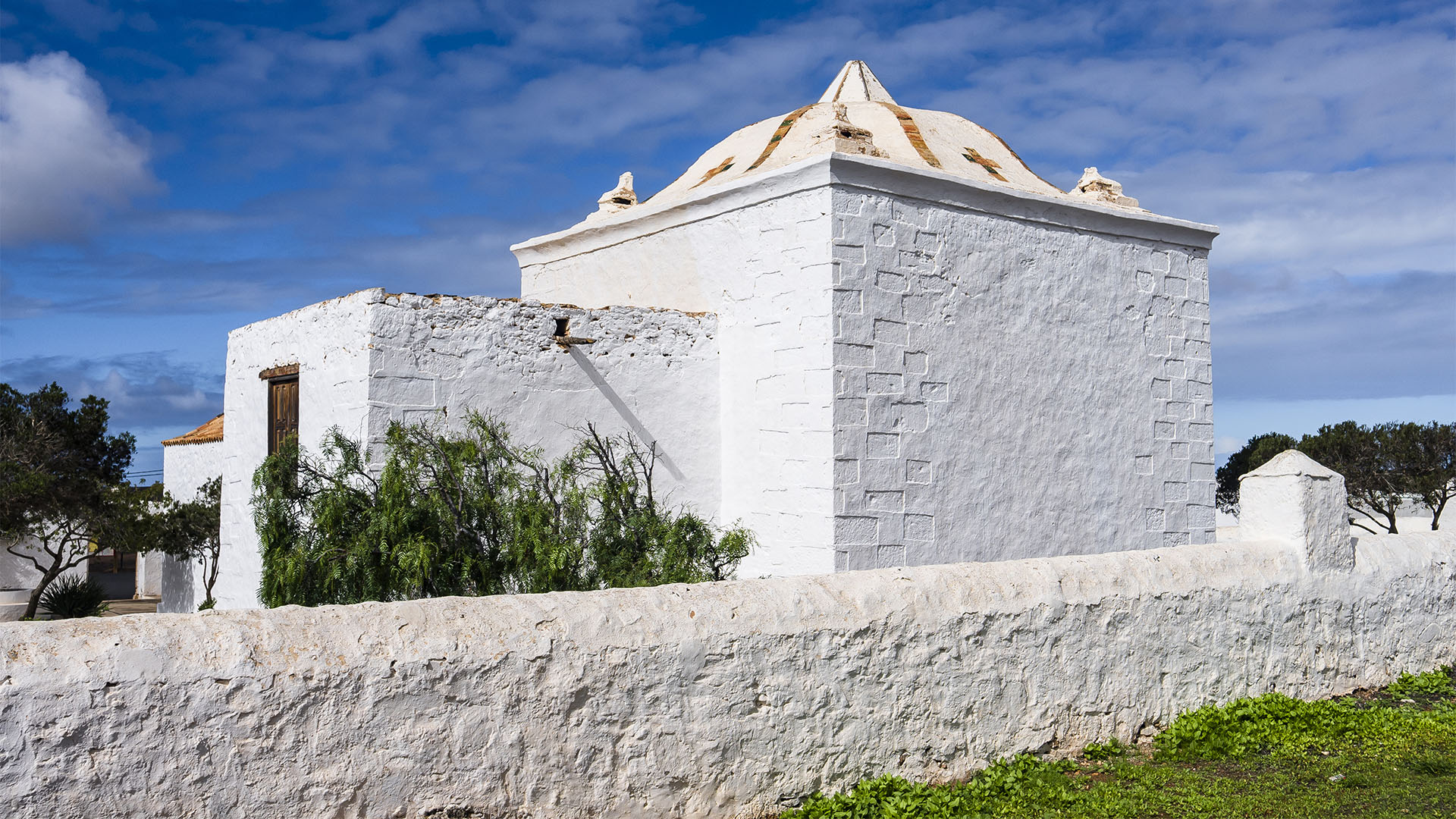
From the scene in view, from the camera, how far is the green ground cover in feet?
17.0

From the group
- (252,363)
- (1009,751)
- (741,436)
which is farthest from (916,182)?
(252,363)

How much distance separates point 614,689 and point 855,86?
951cm

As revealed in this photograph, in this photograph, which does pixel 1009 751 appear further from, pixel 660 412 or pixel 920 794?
pixel 660 412

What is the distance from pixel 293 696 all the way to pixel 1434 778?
571 cm

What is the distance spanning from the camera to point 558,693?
437cm

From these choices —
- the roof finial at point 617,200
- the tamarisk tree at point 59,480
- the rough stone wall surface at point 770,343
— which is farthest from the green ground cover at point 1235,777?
the tamarisk tree at point 59,480

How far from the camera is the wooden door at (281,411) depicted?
8.95 m

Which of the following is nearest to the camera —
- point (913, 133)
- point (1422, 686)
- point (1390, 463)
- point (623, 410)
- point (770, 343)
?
point (1422, 686)

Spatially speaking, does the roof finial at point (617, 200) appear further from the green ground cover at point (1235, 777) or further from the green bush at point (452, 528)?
the green ground cover at point (1235, 777)

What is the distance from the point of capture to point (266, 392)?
9.30 metres

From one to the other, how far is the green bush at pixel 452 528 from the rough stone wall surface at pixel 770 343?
629 millimetres

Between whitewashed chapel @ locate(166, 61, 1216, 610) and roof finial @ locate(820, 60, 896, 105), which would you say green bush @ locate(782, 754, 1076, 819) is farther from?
roof finial @ locate(820, 60, 896, 105)

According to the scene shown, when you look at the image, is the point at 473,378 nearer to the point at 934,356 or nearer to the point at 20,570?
the point at 934,356

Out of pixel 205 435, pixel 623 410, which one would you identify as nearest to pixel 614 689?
pixel 623 410
